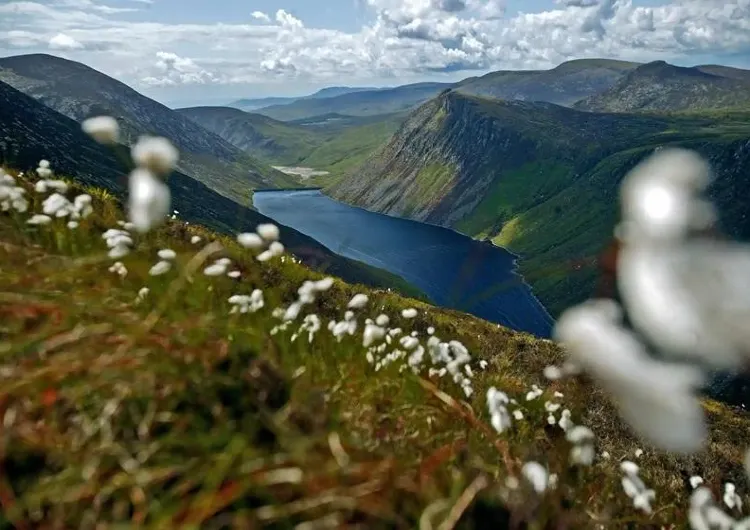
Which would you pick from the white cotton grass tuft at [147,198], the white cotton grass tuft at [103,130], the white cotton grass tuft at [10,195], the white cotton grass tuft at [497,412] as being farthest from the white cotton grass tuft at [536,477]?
the white cotton grass tuft at [10,195]

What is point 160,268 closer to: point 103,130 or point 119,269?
point 119,269

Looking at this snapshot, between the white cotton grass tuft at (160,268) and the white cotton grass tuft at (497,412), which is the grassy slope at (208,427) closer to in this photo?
the white cotton grass tuft at (160,268)

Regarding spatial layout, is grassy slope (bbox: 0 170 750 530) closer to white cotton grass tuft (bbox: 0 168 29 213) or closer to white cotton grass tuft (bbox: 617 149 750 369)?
white cotton grass tuft (bbox: 0 168 29 213)

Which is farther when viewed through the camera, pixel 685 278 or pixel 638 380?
pixel 638 380

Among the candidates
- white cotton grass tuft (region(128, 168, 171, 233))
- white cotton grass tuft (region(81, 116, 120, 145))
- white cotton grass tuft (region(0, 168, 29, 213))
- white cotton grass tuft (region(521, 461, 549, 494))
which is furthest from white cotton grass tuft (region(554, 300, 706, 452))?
white cotton grass tuft (region(0, 168, 29, 213))

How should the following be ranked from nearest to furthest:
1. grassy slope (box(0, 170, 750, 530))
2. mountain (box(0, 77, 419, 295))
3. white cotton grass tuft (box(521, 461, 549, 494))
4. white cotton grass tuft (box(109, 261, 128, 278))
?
grassy slope (box(0, 170, 750, 530))
white cotton grass tuft (box(521, 461, 549, 494))
white cotton grass tuft (box(109, 261, 128, 278))
mountain (box(0, 77, 419, 295))

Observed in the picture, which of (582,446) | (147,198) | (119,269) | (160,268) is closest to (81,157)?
(119,269)

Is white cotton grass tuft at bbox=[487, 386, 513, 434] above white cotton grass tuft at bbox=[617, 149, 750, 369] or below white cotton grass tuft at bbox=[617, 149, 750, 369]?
below

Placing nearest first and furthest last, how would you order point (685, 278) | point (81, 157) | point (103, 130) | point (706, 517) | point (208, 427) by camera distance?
1. point (685, 278)
2. point (208, 427)
3. point (706, 517)
4. point (103, 130)
5. point (81, 157)
